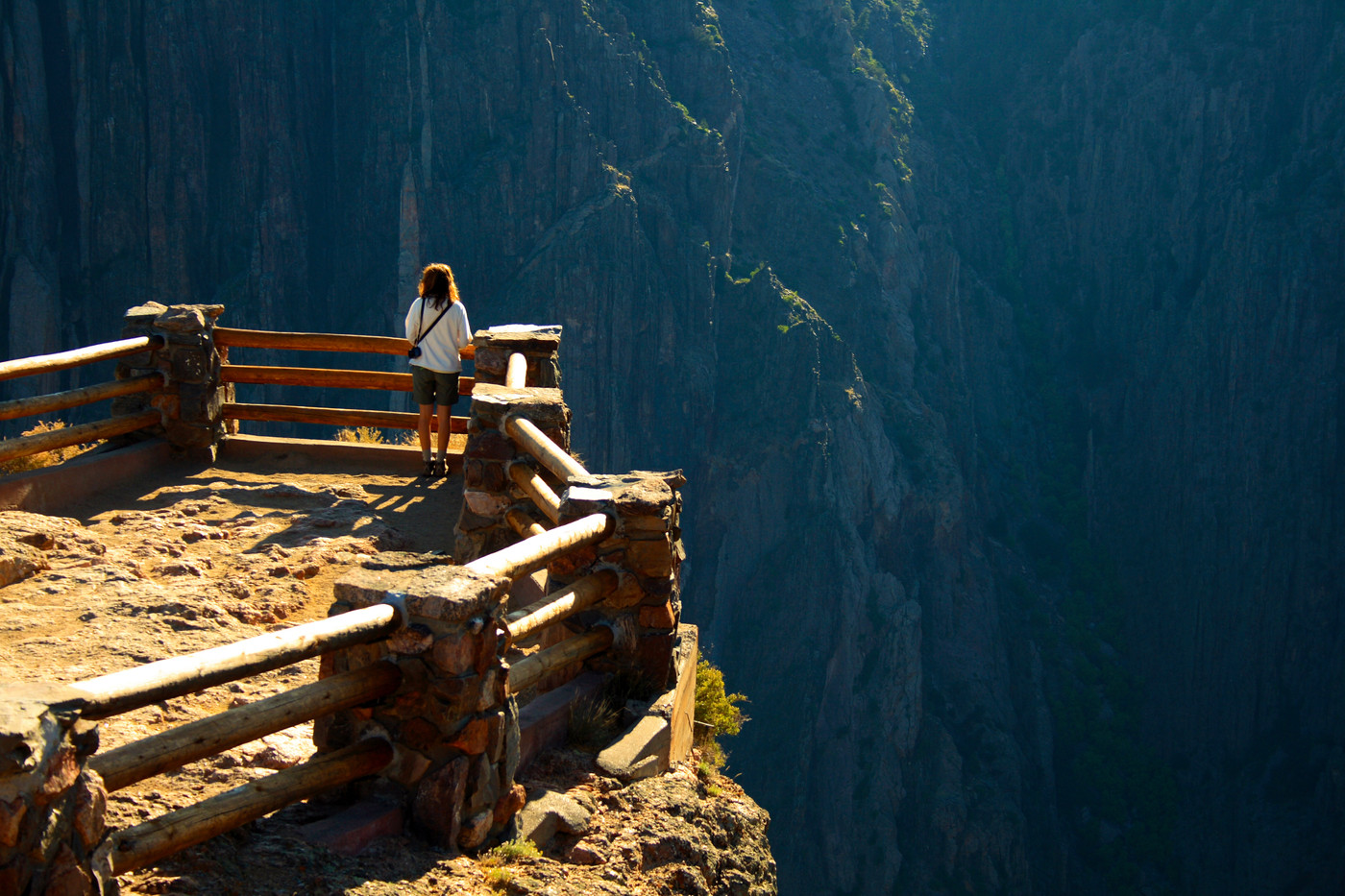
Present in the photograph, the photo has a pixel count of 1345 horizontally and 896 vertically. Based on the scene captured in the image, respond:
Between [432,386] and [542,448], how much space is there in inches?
107

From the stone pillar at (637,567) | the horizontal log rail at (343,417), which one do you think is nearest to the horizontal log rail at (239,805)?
the stone pillar at (637,567)

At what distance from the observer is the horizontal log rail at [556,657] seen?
4.23 meters

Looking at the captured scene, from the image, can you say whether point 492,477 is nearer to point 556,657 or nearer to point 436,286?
point 436,286

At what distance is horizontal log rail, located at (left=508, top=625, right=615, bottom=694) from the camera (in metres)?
4.23

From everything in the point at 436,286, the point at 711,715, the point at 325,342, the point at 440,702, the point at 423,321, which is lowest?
the point at 711,715

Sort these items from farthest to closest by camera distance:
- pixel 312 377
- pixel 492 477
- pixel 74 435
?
1. pixel 312 377
2. pixel 74 435
3. pixel 492 477

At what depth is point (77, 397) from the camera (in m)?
7.56

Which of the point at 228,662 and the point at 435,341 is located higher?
the point at 435,341

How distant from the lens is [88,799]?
2.58 meters

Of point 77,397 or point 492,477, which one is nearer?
point 492,477

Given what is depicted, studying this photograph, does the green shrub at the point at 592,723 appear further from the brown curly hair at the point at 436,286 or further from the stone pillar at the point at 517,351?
the brown curly hair at the point at 436,286

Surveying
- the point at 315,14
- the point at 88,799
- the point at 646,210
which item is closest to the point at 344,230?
the point at 315,14

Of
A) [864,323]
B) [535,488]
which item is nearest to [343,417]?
[535,488]

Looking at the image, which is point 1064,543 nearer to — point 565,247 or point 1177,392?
point 1177,392
